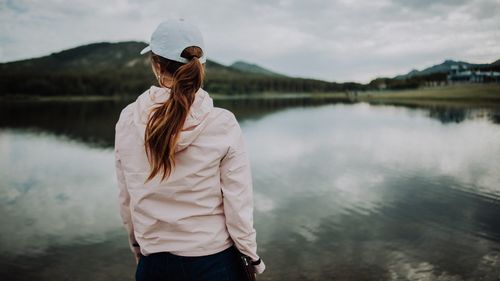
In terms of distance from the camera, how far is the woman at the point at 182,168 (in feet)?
5.25

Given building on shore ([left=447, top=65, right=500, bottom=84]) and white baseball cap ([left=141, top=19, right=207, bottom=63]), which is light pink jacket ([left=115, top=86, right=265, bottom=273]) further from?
building on shore ([left=447, top=65, right=500, bottom=84])

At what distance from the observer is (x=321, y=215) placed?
9.37m

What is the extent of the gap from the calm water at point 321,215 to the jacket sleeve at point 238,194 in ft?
15.3

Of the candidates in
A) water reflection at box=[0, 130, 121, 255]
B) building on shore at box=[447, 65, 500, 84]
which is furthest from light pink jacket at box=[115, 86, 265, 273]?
building on shore at box=[447, 65, 500, 84]

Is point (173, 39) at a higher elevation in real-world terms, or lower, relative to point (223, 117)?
higher

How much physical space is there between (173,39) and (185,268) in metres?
1.08

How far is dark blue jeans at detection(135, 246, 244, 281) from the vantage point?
1.71 m

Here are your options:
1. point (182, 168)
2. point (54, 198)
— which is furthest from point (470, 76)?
point (182, 168)

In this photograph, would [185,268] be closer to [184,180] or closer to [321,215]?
[184,180]

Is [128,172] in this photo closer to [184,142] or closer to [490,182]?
[184,142]

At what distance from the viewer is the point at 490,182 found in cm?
1216

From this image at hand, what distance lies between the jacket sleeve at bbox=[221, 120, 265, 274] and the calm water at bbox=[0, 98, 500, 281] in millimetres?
4669

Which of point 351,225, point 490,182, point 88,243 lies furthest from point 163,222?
point 490,182

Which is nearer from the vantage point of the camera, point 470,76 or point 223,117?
point 223,117
